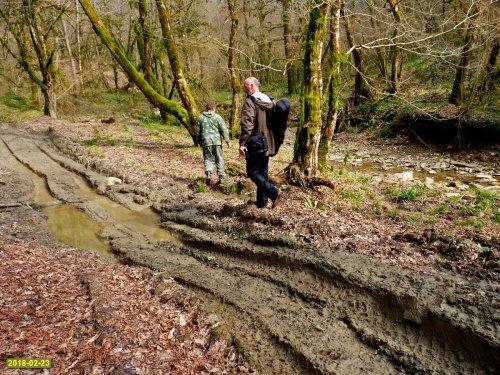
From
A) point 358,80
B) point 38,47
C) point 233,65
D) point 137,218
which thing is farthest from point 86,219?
point 38,47

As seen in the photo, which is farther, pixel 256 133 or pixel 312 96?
pixel 312 96

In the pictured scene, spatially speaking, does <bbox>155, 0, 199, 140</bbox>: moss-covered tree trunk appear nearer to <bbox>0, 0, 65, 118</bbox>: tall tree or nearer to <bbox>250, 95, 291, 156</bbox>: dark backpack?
<bbox>250, 95, 291, 156</bbox>: dark backpack

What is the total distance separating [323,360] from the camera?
345 cm

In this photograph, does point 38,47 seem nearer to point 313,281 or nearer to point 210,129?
point 210,129

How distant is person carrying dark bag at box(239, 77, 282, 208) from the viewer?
222 inches

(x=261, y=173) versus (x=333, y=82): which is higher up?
(x=333, y=82)

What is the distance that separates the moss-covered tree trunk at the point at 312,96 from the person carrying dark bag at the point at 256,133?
152 cm

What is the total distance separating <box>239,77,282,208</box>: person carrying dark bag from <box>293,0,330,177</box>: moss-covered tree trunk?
152 cm

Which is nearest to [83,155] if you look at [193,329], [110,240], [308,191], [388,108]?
[110,240]

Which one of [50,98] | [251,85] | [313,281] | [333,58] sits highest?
A: [50,98]

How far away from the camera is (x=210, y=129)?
8.73 metres

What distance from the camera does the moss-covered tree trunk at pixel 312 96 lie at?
692cm

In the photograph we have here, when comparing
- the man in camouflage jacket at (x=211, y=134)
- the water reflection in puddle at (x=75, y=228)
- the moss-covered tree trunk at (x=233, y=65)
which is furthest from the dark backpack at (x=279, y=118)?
the moss-covered tree trunk at (x=233, y=65)

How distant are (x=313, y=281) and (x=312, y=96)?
4059mm
